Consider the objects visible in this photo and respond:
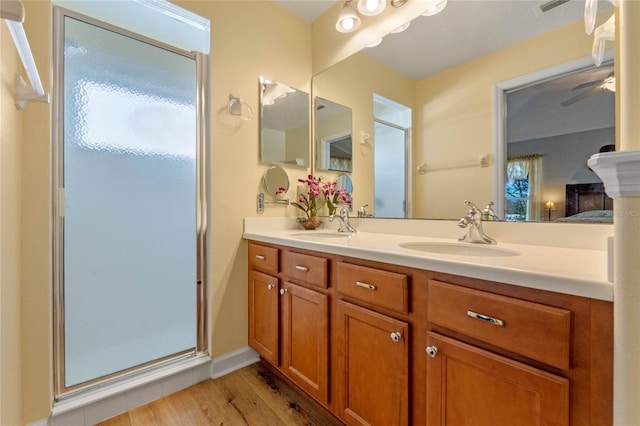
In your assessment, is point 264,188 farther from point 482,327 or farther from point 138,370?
point 482,327

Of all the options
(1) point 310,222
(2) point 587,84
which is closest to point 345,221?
(1) point 310,222

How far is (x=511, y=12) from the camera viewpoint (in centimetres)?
121

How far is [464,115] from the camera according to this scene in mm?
1365

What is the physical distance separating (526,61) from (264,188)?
1542 millimetres

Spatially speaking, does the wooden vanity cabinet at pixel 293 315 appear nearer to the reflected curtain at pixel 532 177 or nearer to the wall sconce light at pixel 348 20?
the reflected curtain at pixel 532 177

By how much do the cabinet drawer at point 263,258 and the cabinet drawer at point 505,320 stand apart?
0.89m

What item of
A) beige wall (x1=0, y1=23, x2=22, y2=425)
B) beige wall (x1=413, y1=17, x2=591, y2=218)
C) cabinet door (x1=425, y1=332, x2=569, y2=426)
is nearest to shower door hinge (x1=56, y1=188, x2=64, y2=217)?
beige wall (x1=0, y1=23, x2=22, y2=425)

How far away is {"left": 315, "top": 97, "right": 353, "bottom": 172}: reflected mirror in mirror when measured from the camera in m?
2.00

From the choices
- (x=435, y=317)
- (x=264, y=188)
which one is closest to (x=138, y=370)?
(x=264, y=188)

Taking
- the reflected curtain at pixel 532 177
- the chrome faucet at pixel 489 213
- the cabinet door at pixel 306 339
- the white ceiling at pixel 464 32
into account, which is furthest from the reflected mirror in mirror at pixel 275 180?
the reflected curtain at pixel 532 177

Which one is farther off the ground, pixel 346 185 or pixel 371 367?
pixel 346 185

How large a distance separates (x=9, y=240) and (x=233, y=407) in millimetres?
1184

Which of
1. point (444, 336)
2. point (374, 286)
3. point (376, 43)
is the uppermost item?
point (376, 43)

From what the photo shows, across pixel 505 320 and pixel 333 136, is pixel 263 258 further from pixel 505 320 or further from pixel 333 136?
pixel 505 320
